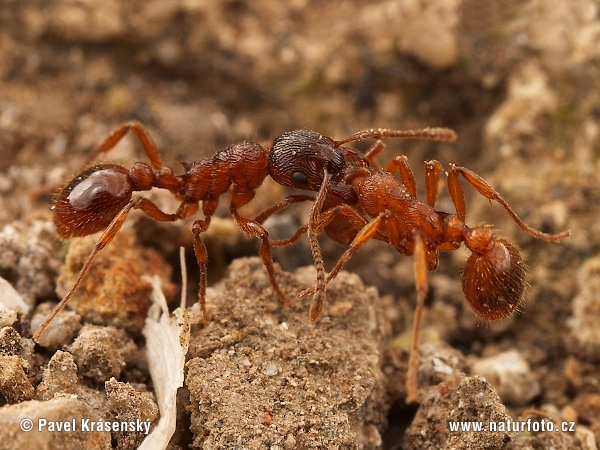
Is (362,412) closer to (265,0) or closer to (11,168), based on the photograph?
(11,168)

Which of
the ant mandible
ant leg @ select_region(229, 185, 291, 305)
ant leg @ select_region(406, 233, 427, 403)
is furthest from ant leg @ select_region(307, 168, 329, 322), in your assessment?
ant leg @ select_region(406, 233, 427, 403)

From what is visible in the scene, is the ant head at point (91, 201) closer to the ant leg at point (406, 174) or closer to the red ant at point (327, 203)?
the red ant at point (327, 203)

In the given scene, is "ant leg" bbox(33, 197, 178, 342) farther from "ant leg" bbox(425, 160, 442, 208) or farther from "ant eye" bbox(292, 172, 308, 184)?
"ant leg" bbox(425, 160, 442, 208)

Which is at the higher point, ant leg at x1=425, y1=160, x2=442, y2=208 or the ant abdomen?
ant leg at x1=425, y1=160, x2=442, y2=208

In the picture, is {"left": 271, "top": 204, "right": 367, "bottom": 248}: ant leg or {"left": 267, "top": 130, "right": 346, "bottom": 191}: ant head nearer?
{"left": 271, "top": 204, "right": 367, "bottom": 248}: ant leg

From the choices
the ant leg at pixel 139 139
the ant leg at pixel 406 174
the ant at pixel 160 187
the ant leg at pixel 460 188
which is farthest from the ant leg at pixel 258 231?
the ant leg at pixel 460 188

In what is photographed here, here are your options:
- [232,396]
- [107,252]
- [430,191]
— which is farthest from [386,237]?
[107,252]

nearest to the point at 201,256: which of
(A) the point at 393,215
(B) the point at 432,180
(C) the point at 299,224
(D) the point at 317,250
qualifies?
(D) the point at 317,250
